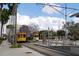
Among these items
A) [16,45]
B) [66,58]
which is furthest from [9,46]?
[66,58]

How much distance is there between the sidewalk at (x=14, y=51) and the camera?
35.5 ft

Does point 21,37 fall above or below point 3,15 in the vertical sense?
below

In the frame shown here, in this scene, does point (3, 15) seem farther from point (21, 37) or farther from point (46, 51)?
point (46, 51)

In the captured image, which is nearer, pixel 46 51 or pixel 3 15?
pixel 46 51

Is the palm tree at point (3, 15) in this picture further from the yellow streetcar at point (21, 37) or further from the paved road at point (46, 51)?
the paved road at point (46, 51)

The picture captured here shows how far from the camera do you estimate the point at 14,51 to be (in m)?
11.0

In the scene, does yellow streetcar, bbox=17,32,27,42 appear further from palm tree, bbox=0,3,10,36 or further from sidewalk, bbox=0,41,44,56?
palm tree, bbox=0,3,10,36

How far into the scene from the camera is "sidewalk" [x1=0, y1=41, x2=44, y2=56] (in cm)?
1081

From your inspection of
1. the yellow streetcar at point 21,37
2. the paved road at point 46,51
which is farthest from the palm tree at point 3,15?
the paved road at point 46,51

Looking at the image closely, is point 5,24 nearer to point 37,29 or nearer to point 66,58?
point 37,29

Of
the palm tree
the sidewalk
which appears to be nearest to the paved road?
the sidewalk

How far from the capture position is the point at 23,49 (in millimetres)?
11180

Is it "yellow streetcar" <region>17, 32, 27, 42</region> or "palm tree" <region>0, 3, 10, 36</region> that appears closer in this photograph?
"yellow streetcar" <region>17, 32, 27, 42</region>

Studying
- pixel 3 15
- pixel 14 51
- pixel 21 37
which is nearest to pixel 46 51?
pixel 21 37
